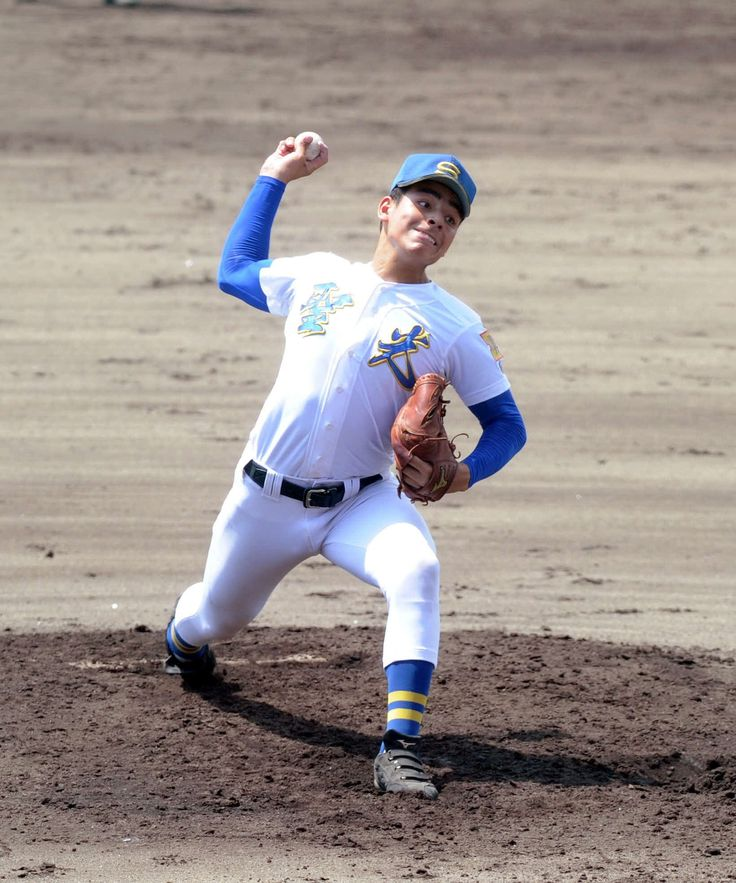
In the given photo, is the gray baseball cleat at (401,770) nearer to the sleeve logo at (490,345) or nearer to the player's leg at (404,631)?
the player's leg at (404,631)

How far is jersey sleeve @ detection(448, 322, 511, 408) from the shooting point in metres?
4.50

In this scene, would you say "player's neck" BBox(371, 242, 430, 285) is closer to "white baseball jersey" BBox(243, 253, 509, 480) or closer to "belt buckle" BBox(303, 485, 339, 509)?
"white baseball jersey" BBox(243, 253, 509, 480)

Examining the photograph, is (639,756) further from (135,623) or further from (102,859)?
(135,623)

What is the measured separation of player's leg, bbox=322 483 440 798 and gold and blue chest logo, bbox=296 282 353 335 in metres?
0.65

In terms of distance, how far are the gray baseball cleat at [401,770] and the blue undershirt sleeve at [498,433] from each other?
0.79 meters

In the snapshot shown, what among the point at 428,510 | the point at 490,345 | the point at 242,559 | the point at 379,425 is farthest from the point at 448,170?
the point at 428,510

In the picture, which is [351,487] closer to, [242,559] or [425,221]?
[242,559]

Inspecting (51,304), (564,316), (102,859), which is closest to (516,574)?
(102,859)

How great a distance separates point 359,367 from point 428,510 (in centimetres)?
324

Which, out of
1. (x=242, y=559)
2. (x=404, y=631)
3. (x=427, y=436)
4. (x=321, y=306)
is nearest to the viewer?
(x=427, y=436)

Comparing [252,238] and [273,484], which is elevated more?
[252,238]

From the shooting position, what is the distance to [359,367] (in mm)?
4488

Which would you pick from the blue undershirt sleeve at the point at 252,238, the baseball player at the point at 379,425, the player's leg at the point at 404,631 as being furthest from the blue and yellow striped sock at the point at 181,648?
the blue undershirt sleeve at the point at 252,238

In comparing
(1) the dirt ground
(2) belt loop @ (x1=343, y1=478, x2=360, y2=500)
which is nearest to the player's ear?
(2) belt loop @ (x1=343, y1=478, x2=360, y2=500)
